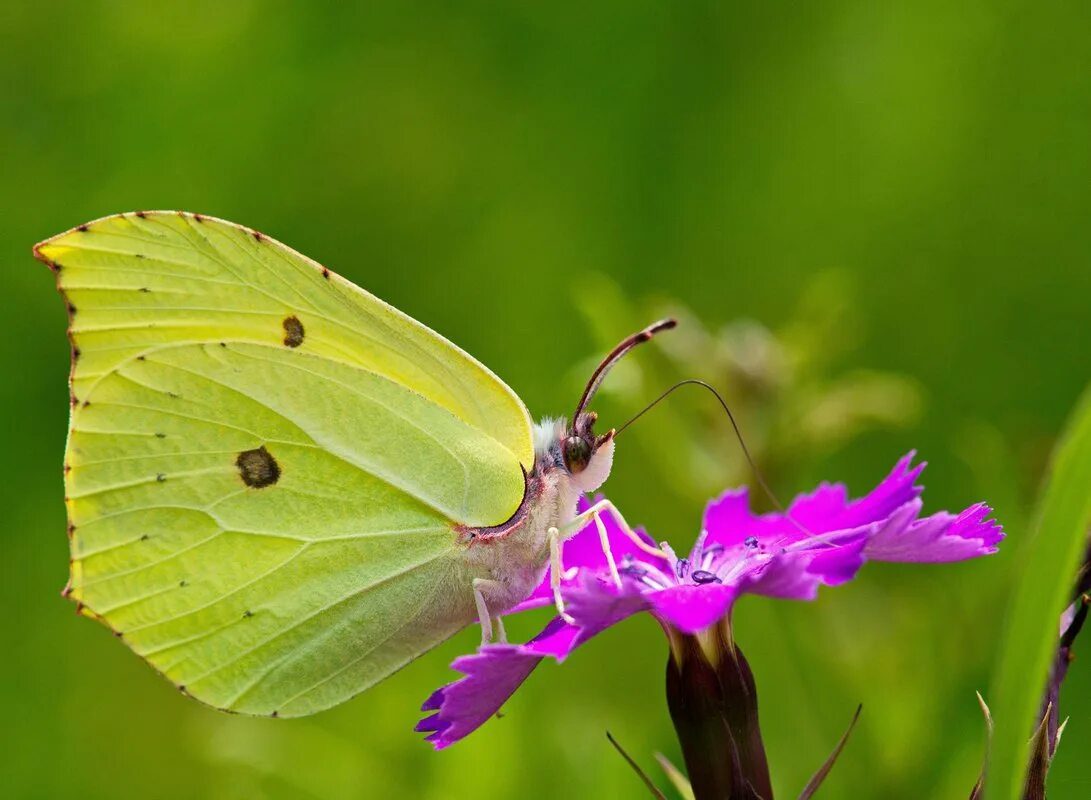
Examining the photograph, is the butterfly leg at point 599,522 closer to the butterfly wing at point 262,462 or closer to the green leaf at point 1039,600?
the butterfly wing at point 262,462

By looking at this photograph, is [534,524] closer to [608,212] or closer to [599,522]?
[599,522]

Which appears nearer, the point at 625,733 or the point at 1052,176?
the point at 625,733

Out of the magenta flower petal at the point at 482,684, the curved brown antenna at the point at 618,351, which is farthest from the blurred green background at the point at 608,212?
the magenta flower petal at the point at 482,684

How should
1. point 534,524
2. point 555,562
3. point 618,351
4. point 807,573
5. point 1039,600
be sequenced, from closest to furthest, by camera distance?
point 1039,600 → point 807,573 → point 555,562 → point 534,524 → point 618,351

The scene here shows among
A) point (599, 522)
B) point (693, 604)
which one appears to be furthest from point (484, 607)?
point (693, 604)

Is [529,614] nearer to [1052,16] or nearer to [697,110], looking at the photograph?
[697,110]

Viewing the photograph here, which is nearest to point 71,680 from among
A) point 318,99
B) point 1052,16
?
point 318,99
